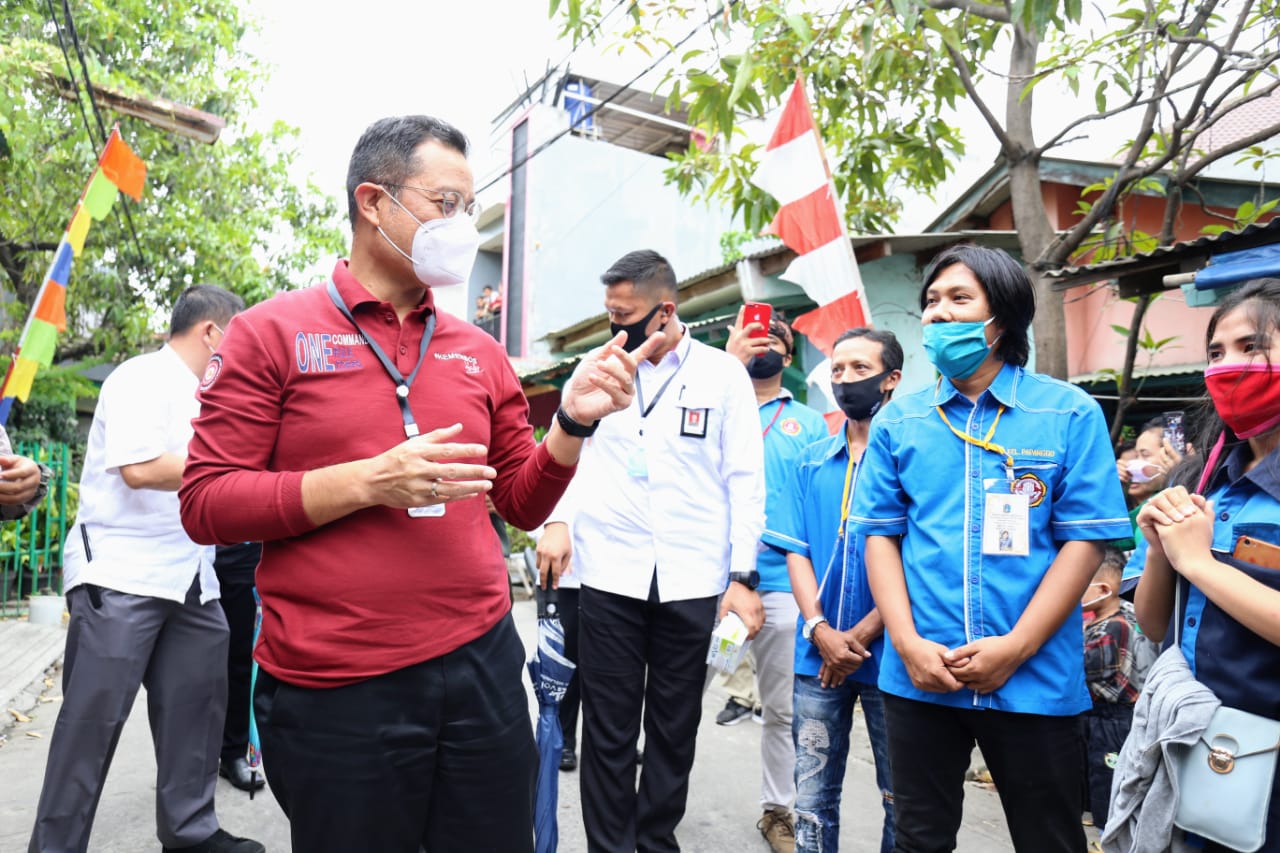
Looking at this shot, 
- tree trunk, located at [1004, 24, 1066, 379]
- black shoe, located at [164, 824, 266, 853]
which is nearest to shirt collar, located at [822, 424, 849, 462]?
tree trunk, located at [1004, 24, 1066, 379]

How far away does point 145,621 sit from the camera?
3367mm

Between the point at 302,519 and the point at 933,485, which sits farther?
the point at 933,485

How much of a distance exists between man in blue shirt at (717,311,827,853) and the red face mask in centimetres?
171

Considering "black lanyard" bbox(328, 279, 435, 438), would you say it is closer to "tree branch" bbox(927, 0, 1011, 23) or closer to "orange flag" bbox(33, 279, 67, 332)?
"tree branch" bbox(927, 0, 1011, 23)

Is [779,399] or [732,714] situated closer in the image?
[779,399]

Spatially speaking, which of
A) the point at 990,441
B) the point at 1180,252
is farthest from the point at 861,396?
the point at 1180,252

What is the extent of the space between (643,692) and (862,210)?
5.19m

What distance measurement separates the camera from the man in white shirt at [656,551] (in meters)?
3.34

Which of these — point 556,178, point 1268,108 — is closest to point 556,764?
point 1268,108

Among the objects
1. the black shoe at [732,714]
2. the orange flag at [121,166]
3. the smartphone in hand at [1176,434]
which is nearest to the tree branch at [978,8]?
the smartphone in hand at [1176,434]

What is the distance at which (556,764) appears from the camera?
326 centimetres

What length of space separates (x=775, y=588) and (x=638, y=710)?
126 centimetres

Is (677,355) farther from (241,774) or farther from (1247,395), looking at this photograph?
(241,774)

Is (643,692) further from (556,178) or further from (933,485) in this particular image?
(556,178)
